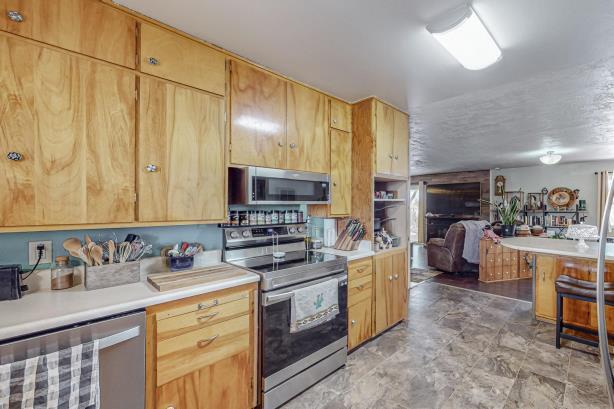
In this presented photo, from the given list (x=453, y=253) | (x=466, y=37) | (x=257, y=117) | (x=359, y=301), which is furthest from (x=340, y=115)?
(x=453, y=253)

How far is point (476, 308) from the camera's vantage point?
11.8ft

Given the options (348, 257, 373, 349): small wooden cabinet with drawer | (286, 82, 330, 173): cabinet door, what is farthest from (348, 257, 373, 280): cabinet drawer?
(286, 82, 330, 173): cabinet door

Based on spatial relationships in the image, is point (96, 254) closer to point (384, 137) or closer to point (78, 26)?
point (78, 26)

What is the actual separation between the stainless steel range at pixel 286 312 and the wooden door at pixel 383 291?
0.54 m

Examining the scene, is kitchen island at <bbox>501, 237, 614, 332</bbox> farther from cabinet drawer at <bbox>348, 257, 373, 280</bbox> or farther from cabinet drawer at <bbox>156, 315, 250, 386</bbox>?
cabinet drawer at <bbox>156, 315, 250, 386</bbox>

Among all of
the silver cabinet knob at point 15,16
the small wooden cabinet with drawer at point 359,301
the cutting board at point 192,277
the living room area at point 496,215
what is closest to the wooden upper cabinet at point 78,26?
the silver cabinet knob at point 15,16

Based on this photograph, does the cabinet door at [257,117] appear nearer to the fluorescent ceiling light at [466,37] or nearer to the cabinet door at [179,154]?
the cabinet door at [179,154]

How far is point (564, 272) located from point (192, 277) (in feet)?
12.3

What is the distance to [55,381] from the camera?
1110mm

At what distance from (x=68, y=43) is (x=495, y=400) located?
329 centimetres

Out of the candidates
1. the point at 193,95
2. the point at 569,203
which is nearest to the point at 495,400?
the point at 193,95

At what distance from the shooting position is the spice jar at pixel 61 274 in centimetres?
149

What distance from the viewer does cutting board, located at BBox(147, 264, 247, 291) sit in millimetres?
1539

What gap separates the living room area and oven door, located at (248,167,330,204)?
8.77 ft
